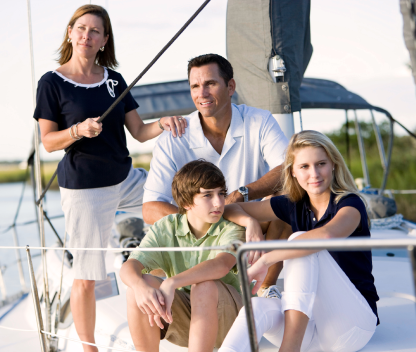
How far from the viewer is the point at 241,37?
2582mm

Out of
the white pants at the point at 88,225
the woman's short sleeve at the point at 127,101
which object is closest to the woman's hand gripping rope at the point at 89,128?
the white pants at the point at 88,225

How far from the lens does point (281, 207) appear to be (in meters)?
1.68

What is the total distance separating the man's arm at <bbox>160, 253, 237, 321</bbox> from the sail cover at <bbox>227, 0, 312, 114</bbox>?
1.27 m

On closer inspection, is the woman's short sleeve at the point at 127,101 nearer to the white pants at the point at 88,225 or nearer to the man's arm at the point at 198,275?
the white pants at the point at 88,225

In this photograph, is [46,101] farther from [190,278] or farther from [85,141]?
[190,278]

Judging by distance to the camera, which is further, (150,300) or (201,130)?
(201,130)

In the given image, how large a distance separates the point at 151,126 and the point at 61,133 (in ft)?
1.48

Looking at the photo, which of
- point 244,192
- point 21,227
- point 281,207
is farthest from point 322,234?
point 21,227

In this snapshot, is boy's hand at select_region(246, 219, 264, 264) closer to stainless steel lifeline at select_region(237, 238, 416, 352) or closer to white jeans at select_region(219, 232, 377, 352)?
white jeans at select_region(219, 232, 377, 352)

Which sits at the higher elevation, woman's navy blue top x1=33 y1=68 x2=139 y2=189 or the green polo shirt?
woman's navy blue top x1=33 y1=68 x2=139 y2=189

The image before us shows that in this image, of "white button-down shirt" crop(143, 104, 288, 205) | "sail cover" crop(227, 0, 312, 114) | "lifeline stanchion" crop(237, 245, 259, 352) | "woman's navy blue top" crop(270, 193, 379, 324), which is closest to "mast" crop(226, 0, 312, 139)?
"sail cover" crop(227, 0, 312, 114)

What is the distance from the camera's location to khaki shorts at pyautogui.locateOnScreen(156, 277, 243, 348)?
1.40m

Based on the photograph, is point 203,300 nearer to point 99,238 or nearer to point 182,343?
point 182,343

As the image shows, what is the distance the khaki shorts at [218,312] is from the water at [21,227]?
235 centimetres
